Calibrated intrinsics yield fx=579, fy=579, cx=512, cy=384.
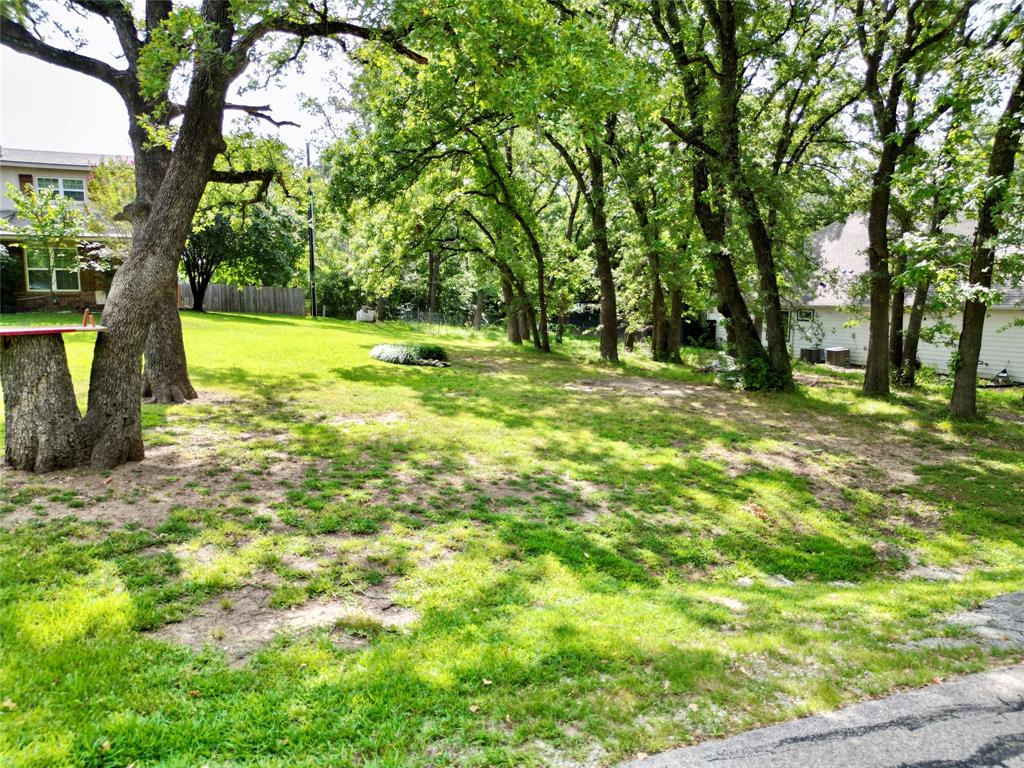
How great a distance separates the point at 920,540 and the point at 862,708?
4069mm

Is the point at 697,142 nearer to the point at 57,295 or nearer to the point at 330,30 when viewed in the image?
the point at 330,30

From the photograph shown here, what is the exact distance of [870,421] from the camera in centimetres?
1091

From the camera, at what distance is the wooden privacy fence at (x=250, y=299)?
3091 centimetres

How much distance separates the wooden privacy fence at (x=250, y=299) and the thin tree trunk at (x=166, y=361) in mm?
23109

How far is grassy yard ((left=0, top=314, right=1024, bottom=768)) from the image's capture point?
2516 mm

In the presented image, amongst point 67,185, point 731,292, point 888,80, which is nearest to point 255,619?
point 731,292

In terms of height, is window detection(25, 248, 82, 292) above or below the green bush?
above

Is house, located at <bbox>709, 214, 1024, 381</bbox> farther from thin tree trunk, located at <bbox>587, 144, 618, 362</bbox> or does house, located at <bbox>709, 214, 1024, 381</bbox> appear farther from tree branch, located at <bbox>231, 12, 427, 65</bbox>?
tree branch, located at <bbox>231, 12, 427, 65</bbox>

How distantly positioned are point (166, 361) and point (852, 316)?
2402 cm

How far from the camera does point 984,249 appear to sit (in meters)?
9.64

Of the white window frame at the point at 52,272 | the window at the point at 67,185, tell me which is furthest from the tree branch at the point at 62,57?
the window at the point at 67,185

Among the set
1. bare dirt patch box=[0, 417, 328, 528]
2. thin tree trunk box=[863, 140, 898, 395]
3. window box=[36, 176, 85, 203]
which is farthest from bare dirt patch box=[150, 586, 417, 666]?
window box=[36, 176, 85, 203]

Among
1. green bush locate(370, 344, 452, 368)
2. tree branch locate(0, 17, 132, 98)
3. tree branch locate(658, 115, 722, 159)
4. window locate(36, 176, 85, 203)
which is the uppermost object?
window locate(36, 176, 85, 203)

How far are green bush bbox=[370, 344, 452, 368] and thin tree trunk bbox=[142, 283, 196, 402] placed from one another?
700 centimetres
